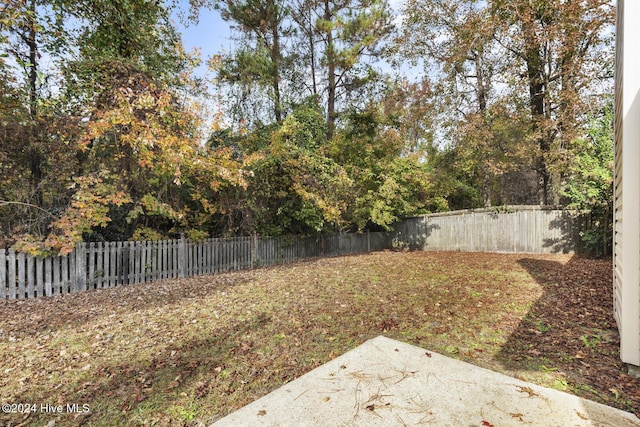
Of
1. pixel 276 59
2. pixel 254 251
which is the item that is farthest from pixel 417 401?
pixel 276 59

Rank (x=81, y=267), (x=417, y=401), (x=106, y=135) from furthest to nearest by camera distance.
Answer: (x=106, y=135) < (x=81, y=267) < (x=417, y=401)

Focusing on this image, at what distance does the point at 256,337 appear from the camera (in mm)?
3365

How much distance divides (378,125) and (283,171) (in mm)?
4937

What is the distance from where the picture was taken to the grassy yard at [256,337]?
2.27 meters

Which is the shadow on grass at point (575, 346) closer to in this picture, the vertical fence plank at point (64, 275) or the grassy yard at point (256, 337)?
the grassy yard at point (256, 337)

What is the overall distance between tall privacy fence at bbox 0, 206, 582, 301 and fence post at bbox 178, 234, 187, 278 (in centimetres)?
2

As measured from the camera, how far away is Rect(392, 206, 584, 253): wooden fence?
29.0 ft

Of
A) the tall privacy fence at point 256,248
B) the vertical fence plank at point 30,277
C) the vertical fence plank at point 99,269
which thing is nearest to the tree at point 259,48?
the tall privacy fence at point 256,248

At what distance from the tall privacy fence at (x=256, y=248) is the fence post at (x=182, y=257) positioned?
24 millimetres

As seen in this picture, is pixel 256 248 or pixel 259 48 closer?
pixel 256 248

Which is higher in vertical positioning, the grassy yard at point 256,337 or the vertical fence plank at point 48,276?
the vertical fence plank at point 48,276

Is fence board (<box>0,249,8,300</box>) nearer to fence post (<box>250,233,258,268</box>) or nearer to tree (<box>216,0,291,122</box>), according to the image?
fence post (<box>250,233,258,268</box>)

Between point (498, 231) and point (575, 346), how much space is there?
26.6ft

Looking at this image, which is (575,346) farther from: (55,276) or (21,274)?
(21,274)
